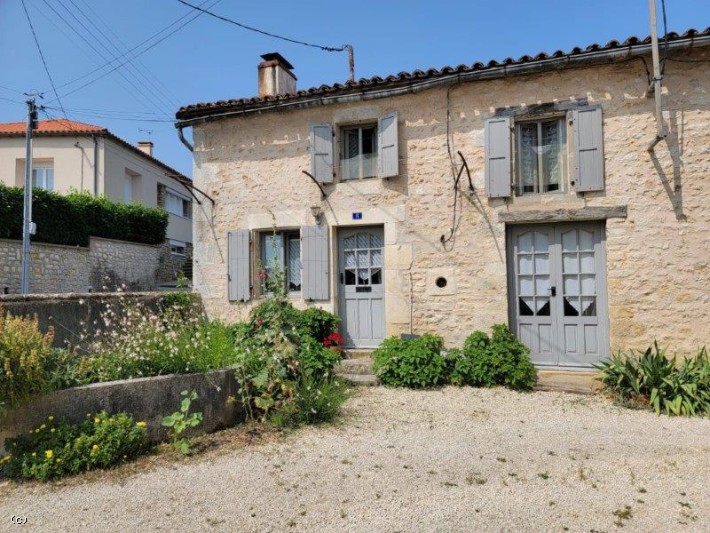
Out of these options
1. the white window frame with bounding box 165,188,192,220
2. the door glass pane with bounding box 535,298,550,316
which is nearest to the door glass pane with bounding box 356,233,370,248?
the door glass pane with bounding box 535,298,550,316

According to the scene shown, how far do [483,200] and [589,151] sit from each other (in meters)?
1.53

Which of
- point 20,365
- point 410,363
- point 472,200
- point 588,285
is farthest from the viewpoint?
point 472,200

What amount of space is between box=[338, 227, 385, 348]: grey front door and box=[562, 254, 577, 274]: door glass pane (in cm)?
270

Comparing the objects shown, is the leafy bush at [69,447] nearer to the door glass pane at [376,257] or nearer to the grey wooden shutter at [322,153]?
the door glass pane at [376,257]

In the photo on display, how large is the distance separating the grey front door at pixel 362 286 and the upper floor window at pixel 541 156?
2.36m

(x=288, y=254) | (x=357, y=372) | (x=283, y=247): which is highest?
(x=283, y=247)

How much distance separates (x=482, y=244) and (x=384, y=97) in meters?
2.78

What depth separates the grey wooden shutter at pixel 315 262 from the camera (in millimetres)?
7414

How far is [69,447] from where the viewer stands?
3389mm

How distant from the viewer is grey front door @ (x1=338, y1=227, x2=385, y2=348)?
7.38 metres

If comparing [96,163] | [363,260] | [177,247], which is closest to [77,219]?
[96,163]

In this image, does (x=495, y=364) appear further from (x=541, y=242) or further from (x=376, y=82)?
(x=376, y=82)

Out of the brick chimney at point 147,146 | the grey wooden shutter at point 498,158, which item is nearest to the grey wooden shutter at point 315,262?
the grey wooden shutter at point 498,158

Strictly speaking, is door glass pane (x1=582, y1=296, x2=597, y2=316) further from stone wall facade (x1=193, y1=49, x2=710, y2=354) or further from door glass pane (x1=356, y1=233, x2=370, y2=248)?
door glass pane (x1=356, y1=233, x2=370, y2=248)
